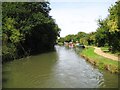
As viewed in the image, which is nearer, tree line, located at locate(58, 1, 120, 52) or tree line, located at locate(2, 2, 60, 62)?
tree line, located at locate(58, 1, 120, 52)

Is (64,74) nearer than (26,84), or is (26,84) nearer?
(26,84)

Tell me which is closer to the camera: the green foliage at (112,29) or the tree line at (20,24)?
the green foliage at (112,29)

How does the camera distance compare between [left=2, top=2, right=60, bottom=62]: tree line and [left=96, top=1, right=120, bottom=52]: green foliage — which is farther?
[left=2, top=2, right=60, bottom=62]: tree line

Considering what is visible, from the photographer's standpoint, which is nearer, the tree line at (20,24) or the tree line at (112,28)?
the tree line at (112,28)

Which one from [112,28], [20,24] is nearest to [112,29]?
[112,28]

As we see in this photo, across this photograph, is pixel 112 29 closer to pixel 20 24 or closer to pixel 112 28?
pixel 112 28

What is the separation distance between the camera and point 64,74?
92.1 ft

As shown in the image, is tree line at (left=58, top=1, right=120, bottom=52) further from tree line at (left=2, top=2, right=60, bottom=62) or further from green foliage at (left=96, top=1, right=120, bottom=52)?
tree line at (left=2, top=2, right=60, bottom=62)

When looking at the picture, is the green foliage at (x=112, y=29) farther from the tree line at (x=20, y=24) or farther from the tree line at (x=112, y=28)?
the tree line at (x=20, y=24)

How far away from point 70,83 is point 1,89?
6240 mm

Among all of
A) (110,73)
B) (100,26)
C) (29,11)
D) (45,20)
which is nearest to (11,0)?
(29,11)

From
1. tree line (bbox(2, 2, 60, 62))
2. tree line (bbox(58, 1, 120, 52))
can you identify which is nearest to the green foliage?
tree line (bbox(58, 1, 120, 52))

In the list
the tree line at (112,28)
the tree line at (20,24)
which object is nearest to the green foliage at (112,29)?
the tree line at (112,28)

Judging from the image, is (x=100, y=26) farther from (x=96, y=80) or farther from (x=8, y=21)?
(x=96, y=80)
